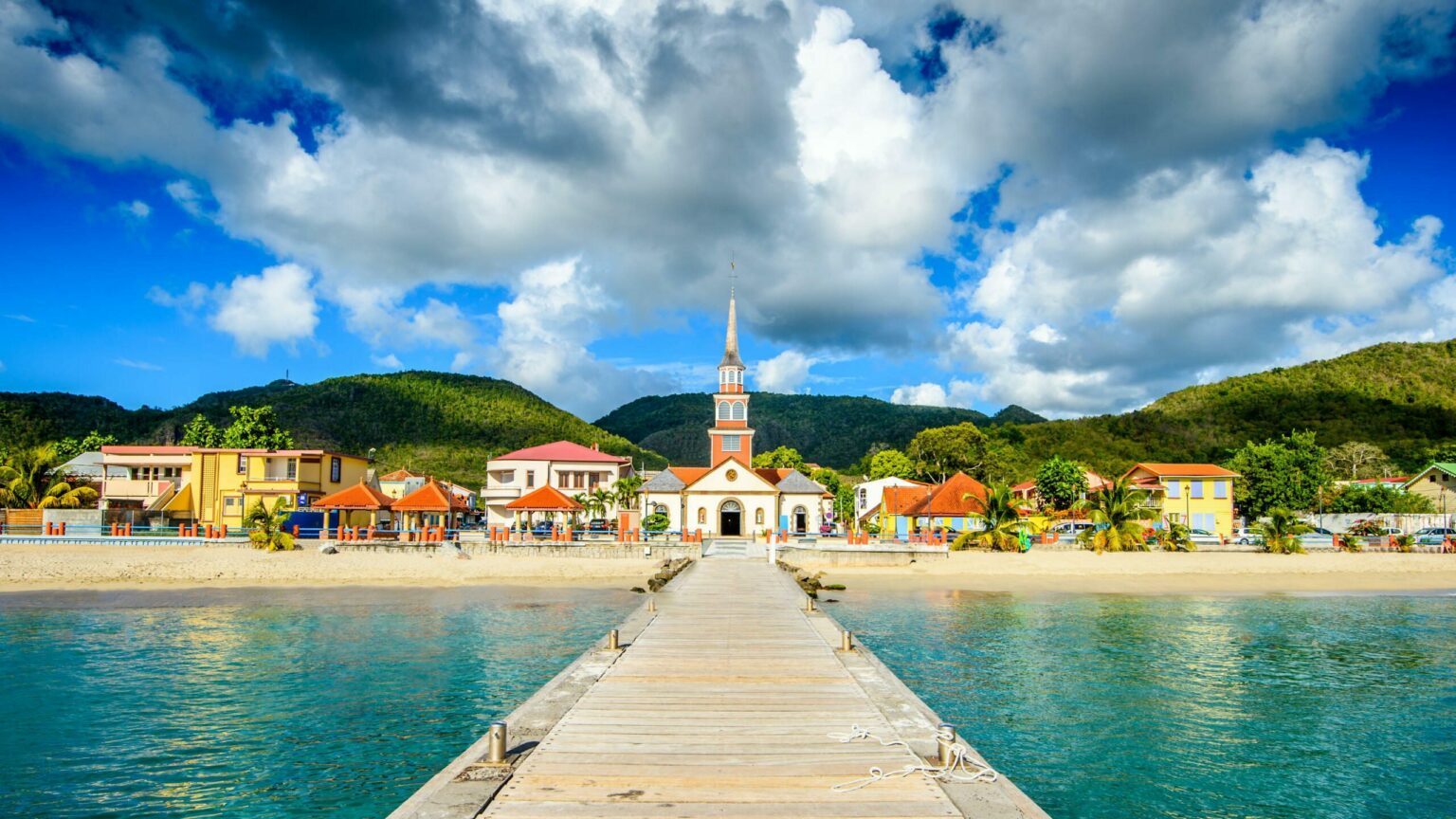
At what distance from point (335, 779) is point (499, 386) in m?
125

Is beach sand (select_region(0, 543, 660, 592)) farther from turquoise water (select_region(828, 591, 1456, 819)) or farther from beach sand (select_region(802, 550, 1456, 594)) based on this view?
turquoise water (select_region(828, 591, 1456, 819))

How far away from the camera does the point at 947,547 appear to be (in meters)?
46.6

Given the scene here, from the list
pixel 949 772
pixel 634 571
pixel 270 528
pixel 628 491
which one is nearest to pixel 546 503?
pixel 634 571

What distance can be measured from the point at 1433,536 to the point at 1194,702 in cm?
5084

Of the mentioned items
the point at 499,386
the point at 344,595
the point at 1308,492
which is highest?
the point at 499,386

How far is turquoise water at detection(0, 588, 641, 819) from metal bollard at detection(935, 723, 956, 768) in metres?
7.53

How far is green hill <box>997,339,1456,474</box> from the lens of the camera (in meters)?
90.5

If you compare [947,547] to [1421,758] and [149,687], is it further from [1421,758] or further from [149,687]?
[149,687]

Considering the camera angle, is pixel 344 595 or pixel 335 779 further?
pixel 344 595

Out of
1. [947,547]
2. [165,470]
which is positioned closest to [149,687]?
[947,547]

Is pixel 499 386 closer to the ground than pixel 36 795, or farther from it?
farther from it

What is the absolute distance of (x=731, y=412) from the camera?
208ft

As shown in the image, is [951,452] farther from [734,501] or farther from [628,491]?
[628,491]

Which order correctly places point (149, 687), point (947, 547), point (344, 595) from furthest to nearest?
point (947, 547), point (344, 595), point (149, 687)
